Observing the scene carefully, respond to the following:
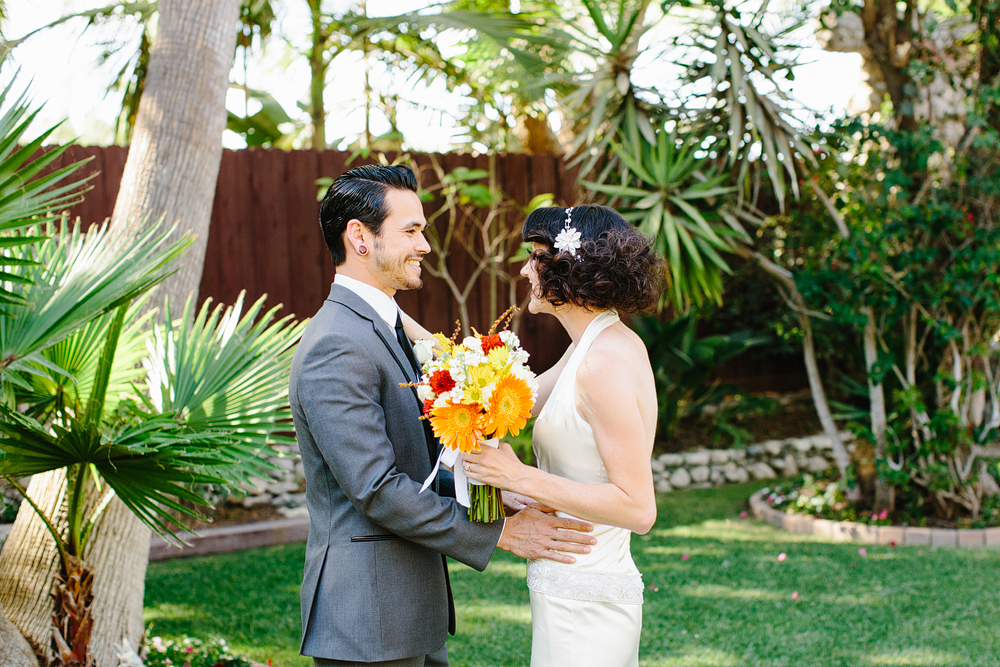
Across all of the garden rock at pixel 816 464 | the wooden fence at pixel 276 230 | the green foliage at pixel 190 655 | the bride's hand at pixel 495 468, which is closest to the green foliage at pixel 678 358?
the garden rock at pixel 816 464

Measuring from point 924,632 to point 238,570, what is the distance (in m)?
3.96

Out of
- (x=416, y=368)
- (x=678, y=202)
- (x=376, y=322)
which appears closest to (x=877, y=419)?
(x=678, y=202)

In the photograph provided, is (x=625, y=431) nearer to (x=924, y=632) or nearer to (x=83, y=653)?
(x=83, y=653)

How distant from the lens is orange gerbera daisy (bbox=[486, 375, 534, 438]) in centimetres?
181

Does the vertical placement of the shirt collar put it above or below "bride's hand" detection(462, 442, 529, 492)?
above

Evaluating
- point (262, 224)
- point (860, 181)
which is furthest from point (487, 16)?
point (860, 181)

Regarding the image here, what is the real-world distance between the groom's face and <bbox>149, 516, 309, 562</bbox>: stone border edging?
3.69 metres

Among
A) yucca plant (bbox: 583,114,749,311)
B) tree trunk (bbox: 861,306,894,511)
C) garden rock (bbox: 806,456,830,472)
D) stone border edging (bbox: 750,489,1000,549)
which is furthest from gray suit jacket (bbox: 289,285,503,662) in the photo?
garden rock (bbox: 806,456,830,472)

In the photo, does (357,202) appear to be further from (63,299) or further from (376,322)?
(63,299)

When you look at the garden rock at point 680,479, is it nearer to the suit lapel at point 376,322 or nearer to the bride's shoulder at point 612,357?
the bride's shoulder at point 612,357

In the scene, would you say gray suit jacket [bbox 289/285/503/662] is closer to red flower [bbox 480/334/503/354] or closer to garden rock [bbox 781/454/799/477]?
red flower [bbox 480/334/503/354]

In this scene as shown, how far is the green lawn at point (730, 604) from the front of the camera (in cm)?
372

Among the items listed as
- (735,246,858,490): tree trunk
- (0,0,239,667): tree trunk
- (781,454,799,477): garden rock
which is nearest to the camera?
(0,0,239,667): tree trunk

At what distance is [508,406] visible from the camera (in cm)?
184
